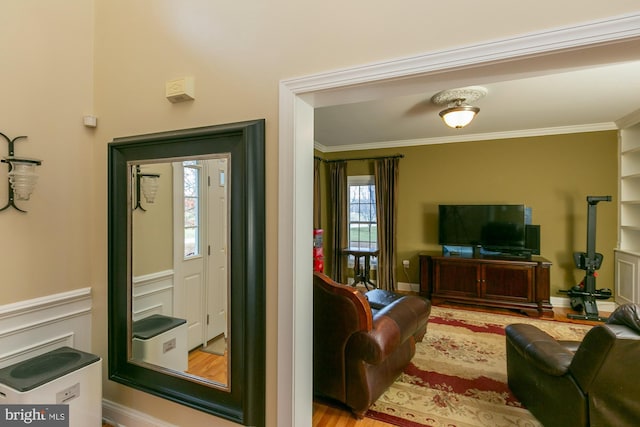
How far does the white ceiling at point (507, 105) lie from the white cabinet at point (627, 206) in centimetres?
32

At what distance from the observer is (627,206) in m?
4.12

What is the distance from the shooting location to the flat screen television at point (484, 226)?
14.3ft

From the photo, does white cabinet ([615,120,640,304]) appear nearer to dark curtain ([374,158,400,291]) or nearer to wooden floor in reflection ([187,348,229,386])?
dark curtain ([374,158,400,291])

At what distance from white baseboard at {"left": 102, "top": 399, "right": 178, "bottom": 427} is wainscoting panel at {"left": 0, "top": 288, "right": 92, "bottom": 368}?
0.41m

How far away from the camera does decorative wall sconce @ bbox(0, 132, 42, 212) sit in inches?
62.1

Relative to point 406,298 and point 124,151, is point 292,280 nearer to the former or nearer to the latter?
point 124,151

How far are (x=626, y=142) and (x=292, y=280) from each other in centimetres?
525

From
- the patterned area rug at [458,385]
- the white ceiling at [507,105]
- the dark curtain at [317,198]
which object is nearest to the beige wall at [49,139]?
the white ceiling at [507,105]

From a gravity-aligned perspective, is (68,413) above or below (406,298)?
below

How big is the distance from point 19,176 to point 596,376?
3069mm

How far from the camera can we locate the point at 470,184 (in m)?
4.88

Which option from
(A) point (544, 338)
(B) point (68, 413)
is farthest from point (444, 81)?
(B) point (68, 413)

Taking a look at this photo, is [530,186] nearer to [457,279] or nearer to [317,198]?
[457,279]

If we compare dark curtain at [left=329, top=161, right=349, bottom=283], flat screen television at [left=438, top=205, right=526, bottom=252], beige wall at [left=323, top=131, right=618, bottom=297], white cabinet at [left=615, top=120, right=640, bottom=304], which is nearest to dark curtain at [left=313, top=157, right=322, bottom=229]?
dark curtain at [left=329, top=161, right=349, bottom=283]
